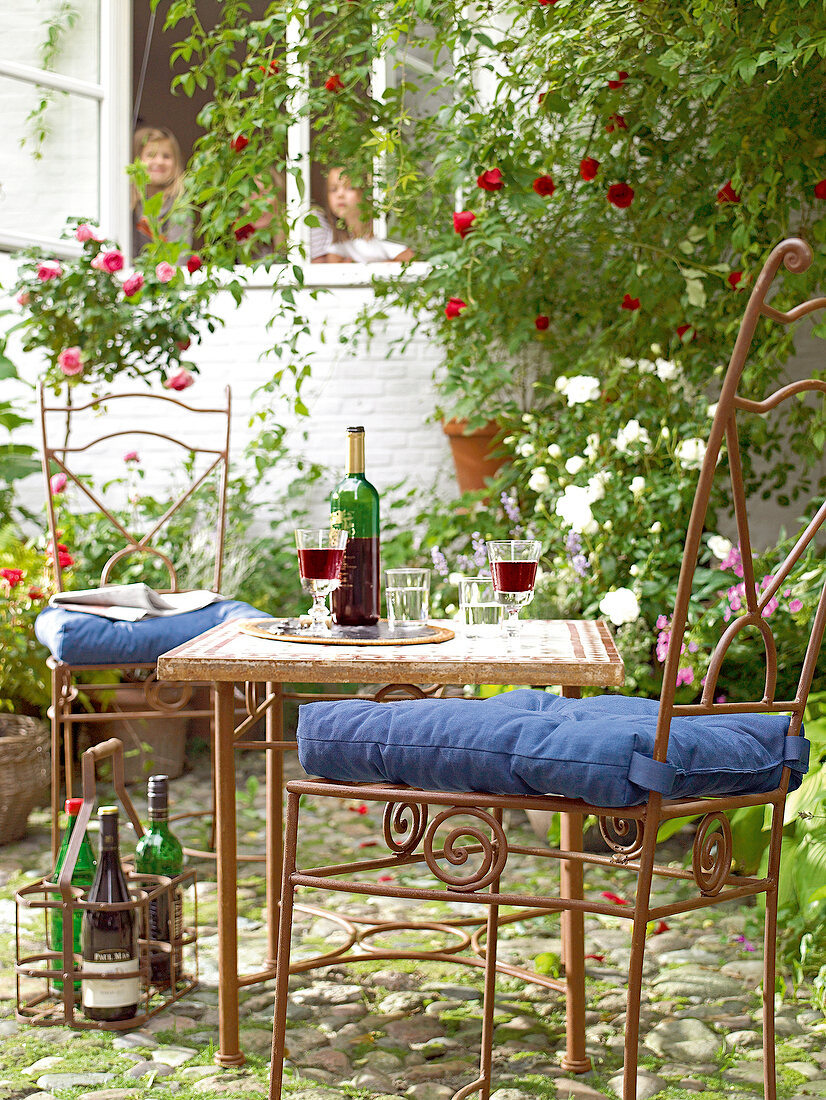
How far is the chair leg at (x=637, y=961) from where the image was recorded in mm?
1168

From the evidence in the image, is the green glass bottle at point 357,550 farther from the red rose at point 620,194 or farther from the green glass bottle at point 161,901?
the red rose at point 620,194

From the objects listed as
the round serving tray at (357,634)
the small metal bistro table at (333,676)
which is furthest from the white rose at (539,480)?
the round serving tray at (357,634)

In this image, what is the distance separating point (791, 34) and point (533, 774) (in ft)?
7.25

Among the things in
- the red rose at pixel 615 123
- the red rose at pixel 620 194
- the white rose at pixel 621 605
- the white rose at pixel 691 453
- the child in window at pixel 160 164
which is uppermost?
the child in window at pixel 160 164

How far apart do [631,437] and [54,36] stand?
2706mm

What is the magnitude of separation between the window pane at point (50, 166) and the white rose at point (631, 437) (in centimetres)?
231

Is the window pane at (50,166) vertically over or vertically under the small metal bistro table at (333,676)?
over

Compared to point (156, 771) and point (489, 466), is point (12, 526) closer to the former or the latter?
point (156, 771)

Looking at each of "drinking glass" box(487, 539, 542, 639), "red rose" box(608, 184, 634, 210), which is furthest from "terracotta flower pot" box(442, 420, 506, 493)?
"drinking glass" box(487, 539, 542, 639)

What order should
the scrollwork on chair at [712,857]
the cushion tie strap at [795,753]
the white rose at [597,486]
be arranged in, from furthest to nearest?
the white rose at [597,486] → the cushion tie strap at [795,753] → the scrollwork on chair at [712,857]

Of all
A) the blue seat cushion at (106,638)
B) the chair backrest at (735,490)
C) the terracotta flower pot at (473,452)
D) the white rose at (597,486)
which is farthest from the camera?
the terracotta flower pot at (473,452)

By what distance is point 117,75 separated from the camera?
14.6 feet

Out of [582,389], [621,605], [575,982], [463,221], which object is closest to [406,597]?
[575,982]

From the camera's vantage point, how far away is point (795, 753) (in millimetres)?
1378
